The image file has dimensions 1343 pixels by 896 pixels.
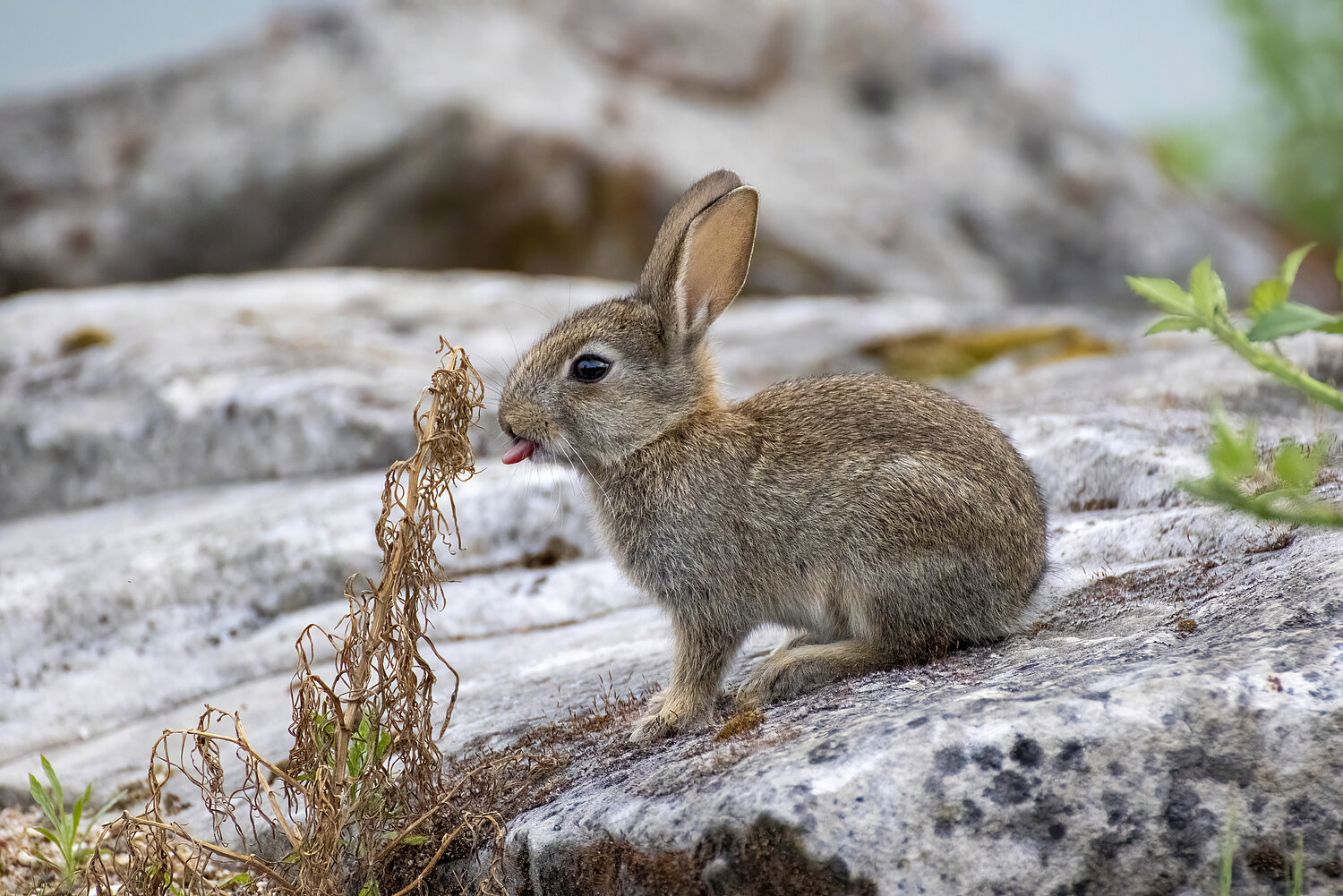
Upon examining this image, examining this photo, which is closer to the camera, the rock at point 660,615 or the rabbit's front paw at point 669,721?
the rock at point 660,615

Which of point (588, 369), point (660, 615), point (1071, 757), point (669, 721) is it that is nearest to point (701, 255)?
point (588, 369)

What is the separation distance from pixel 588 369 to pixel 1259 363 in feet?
10.1

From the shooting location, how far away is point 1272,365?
319 cm

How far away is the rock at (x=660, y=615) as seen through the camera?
11.3ft

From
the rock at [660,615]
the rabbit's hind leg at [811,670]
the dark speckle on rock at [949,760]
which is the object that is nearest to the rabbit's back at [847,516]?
the rabbit's hind leg at [811,670]

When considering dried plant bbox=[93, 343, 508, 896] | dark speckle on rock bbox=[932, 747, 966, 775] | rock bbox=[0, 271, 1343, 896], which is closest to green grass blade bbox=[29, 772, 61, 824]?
dried plant bbox=[93, 343, 508, 896]

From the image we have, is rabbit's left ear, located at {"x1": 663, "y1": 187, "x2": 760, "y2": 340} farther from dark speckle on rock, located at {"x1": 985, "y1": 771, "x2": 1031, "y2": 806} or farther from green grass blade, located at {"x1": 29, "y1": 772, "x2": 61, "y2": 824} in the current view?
green grass blade, located at {"x1": 29, "y1": 772, "x2": 61, "y2": 824}

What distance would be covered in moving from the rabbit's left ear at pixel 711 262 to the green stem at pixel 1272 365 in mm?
2358

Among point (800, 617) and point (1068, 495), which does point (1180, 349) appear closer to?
point (1068, 495)

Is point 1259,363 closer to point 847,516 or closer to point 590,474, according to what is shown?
point 847,516

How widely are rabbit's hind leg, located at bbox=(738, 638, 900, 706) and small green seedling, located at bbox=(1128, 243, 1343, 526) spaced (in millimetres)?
1873

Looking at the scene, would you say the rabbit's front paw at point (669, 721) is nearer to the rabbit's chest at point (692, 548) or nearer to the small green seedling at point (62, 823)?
the rabbit's chest at point (692, 548)

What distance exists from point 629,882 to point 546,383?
8.14 ft

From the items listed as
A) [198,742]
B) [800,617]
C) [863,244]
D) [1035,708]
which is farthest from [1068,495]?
[863,244]
